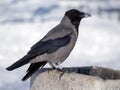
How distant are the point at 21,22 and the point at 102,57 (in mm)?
4934

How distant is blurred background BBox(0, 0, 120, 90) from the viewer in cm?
1127

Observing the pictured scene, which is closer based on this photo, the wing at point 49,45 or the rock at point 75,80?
the rock at point 75,80

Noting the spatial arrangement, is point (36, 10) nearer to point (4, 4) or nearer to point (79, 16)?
point (4, 4)

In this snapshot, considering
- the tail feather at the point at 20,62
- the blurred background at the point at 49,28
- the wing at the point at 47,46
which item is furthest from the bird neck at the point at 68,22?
the blurred background at the point at 49,28

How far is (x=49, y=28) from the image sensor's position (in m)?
14.9

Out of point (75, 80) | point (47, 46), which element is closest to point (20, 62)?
point (47, 46)

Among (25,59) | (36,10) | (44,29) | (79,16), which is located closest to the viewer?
(25,59)

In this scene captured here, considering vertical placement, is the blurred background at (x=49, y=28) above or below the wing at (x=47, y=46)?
below

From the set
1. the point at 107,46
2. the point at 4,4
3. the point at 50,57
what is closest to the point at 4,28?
the point at 107,46

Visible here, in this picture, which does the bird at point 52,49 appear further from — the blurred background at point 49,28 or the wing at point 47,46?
the blurred background at point 49,28

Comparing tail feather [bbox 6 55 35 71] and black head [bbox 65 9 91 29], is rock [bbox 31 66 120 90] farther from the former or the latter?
black head [bbox 65 9 91 29]

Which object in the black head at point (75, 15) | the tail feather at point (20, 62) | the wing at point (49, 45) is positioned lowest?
the black head at point (75, 15)

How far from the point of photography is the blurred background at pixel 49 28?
11.3 m

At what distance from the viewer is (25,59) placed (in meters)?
7.48
